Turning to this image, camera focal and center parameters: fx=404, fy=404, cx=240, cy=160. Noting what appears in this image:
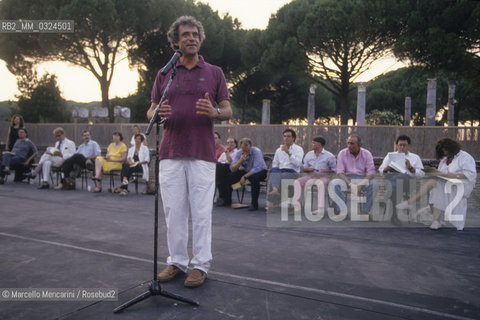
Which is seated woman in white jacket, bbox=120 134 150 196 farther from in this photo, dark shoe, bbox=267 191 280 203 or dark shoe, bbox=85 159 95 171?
dark shoe, bbox=267 191 280 203

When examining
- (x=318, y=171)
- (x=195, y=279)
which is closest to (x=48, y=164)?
(x=318, y=171)

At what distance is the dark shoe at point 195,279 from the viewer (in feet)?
9.50

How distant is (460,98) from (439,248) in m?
28.9

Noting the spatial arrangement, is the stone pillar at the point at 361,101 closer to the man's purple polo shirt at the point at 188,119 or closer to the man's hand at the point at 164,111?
the man's purple polo shirt at the point at 188,119

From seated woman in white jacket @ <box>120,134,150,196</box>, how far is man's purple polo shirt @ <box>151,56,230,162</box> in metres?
5.82

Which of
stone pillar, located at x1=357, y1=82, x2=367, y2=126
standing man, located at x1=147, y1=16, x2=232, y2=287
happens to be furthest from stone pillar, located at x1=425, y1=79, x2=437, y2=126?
standing man, located at x1=147, y1=16, x2=232, y2=287

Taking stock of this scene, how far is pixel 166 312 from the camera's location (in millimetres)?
2459

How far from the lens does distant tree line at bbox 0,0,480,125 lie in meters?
15.4

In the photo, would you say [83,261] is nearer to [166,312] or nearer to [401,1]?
[166,312]

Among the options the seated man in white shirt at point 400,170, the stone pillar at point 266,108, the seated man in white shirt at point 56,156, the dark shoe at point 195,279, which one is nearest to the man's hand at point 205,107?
the dark shoe at point 195,279

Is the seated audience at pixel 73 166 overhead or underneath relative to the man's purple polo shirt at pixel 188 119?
underneath

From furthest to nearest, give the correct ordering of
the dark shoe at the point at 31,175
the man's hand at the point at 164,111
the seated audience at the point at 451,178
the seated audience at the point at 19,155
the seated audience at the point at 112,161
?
the seated audience at the point at 19,155 → the dark shoe at the point at 31,175 → the seated audience at the point at 112,161 → the seated audience at the point at 451,178 → the man's hand at the point at 164,111

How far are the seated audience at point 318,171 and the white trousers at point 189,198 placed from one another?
11.6 feet

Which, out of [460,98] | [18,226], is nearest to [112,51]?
[18,226]
